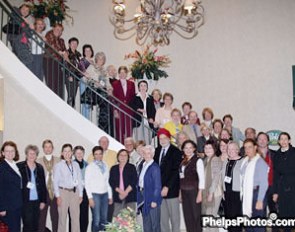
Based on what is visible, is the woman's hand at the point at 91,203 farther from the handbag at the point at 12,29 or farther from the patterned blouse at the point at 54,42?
the handbag at the point at 12,29

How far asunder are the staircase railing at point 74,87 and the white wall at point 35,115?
1.47ft

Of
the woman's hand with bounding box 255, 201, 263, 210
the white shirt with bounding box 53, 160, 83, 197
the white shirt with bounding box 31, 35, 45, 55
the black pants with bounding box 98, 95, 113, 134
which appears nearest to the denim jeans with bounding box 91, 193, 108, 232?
the white shirt with bounding box 53, 160, 83, 197

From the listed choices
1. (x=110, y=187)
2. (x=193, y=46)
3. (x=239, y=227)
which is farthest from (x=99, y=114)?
(x=193, y=46)

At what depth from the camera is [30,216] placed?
249 inches

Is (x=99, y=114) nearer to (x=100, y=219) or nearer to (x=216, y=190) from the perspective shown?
(x=100, y=219)

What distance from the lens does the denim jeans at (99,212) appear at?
679 cm

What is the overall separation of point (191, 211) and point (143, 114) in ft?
8.08

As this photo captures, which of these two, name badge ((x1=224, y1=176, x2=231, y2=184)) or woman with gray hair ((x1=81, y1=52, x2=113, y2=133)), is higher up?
woman with gray hair ((x1=81, y1=52, x2=113, y2=133))

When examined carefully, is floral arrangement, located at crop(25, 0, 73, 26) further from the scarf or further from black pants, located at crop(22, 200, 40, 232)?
the scarf

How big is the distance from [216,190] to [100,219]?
1781mm

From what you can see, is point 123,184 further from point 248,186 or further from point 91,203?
point 248,186

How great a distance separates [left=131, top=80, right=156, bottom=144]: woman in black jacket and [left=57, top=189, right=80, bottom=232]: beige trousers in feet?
6.41

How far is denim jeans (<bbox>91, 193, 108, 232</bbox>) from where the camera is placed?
679 centimetres

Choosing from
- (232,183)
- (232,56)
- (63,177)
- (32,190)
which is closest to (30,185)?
(32,190)
